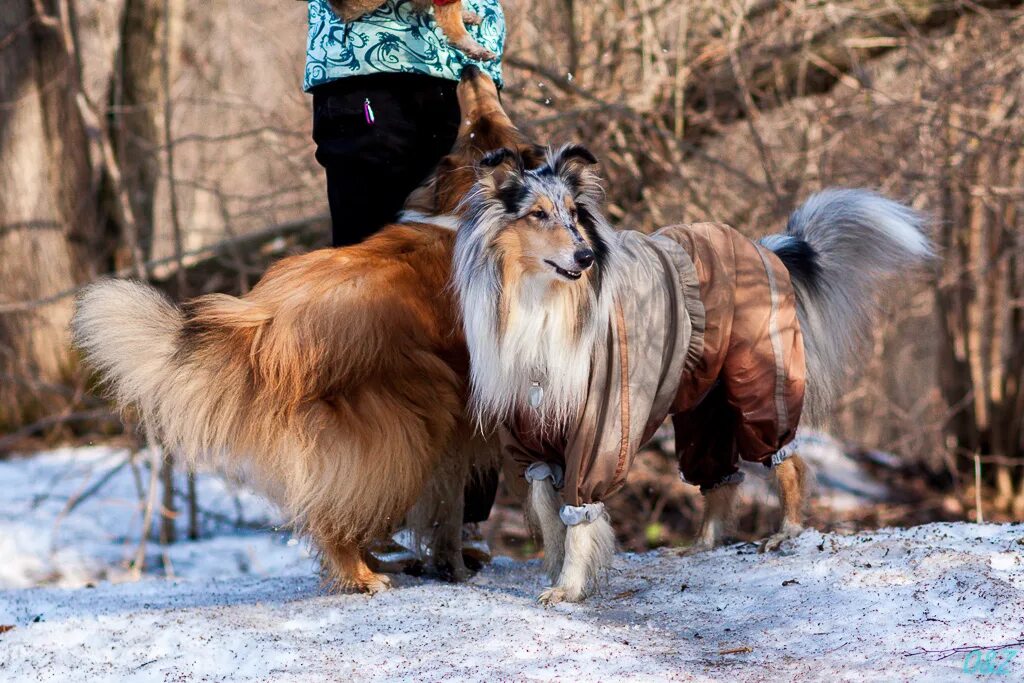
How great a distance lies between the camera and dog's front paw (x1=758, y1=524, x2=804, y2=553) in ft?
12.7

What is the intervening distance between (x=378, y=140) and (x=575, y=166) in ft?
2.59

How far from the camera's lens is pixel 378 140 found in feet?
12.5

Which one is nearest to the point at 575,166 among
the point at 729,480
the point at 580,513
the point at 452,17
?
the point at 452,17

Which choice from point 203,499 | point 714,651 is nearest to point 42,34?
point 203,499

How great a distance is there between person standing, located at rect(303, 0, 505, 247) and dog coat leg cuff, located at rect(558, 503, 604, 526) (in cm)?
130

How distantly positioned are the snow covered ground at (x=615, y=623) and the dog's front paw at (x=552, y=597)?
48 mm

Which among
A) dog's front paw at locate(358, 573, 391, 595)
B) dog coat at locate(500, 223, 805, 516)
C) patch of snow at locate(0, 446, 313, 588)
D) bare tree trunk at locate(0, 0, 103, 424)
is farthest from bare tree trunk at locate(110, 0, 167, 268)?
dog coat at locate(500, 223, 805, 516)

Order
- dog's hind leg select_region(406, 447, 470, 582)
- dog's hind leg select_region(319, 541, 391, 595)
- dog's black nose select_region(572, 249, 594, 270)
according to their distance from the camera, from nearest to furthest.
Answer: dog's black nose select_region(572, 249, 594, 270)
dog's hind leg select_region(319, 541, 391, 595)
dog's hind leg select_region(406, 447, 470, 582)

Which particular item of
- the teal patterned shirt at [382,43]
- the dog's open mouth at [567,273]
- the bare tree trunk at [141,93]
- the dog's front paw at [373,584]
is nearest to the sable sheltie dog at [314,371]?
the dog's front paw at [373,584]

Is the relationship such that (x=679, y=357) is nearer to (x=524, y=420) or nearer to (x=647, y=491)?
(x=524, y=420)

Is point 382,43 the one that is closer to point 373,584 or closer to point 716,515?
point 373,584

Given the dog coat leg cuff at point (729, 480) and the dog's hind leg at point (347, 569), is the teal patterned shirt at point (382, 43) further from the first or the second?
the dog coat leg cuff at point (729, 480)

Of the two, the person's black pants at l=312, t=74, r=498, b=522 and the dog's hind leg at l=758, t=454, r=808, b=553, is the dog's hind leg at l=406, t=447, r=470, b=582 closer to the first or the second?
the person's black pants at l=312, t=74, r=498, b=522

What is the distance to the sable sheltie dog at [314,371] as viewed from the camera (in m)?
3.35
